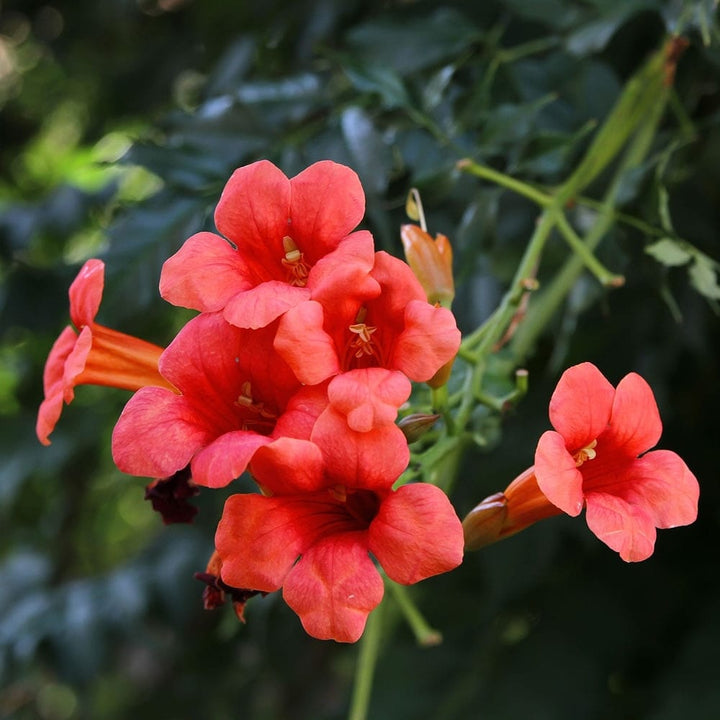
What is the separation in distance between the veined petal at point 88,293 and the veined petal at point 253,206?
0.45ft

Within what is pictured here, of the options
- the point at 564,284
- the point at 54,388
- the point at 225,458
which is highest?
the point at 225,458

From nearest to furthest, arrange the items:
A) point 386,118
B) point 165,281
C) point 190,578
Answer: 1. point 165,281
2. point 386,118
3. point 190,578

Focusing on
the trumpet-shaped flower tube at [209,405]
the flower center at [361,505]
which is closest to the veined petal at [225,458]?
the trumpet-shaped flower tube at [209,405]

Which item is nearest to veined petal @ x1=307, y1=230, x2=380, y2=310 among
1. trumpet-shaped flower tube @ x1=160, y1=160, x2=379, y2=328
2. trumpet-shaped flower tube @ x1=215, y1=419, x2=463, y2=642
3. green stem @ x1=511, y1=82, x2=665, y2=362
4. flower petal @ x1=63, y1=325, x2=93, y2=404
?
trumpet-shaped flower tube @ x1=160, y1=160, x2=379, y2=328

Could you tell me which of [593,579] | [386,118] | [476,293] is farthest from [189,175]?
[593,579]

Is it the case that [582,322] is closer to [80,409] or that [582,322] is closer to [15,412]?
A: [80,409]

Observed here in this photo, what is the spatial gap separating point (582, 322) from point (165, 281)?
97 centimetres

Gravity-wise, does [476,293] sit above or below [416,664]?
above

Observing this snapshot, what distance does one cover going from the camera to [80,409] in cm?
206

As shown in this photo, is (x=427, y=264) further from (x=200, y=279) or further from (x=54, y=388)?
(x=54, y=388)

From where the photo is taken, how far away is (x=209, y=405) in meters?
0.77

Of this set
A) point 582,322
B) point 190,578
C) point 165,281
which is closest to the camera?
point 165,281

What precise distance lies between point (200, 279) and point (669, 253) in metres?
0.57

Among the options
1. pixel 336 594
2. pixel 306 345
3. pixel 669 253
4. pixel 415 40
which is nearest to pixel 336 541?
pixel 336 594
